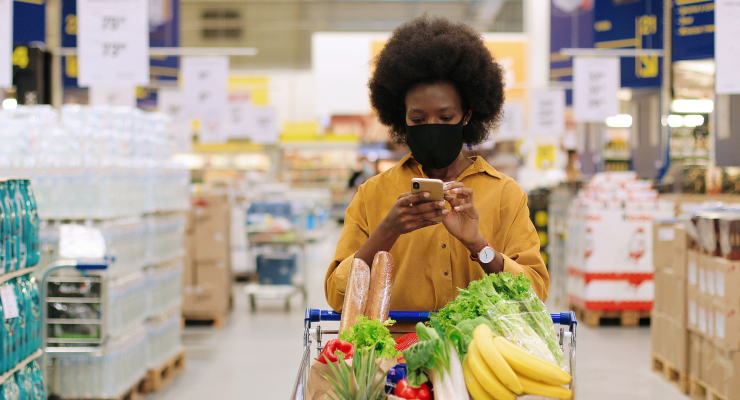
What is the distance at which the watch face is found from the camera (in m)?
1.69

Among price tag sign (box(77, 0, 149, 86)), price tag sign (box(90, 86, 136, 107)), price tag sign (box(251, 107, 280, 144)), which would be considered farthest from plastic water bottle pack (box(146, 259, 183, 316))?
price tag sign (box(251, 107, 280, 144))

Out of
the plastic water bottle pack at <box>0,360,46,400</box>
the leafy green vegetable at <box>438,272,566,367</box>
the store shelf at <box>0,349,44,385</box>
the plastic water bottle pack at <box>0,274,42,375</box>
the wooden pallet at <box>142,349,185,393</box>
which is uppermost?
the leafy green vegetable at <box>438,272,566,367</box>

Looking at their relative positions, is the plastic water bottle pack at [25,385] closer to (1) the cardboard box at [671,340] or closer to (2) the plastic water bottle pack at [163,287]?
(2) the plastic water bottle pack at [163,287]

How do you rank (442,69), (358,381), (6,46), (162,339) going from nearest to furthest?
1. (358,381)
2. (442,69)
3. (6,46)
4. (162,339)

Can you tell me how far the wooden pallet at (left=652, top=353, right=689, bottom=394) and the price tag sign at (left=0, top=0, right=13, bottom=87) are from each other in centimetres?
494

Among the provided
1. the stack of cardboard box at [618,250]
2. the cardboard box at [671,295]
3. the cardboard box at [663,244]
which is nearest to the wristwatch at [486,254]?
the cardboard box at [671,295]

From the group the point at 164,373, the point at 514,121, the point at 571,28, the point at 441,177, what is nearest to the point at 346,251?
the point at 441,177

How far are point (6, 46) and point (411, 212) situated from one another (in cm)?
369

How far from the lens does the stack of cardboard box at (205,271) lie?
712 cm

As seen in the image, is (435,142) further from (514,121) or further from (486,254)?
(514,121)

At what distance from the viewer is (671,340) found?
4934 mm

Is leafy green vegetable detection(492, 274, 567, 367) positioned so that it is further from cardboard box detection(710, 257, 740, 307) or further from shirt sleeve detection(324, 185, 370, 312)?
cardboard box detection(710, 257, 740, 307)

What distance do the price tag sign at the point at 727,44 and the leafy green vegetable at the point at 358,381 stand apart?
3.70 metres

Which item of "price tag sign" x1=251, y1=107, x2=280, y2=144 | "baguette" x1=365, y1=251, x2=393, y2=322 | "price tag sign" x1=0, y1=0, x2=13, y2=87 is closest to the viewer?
"baguette" x1=365, y1=251, x2=393, y2=322
